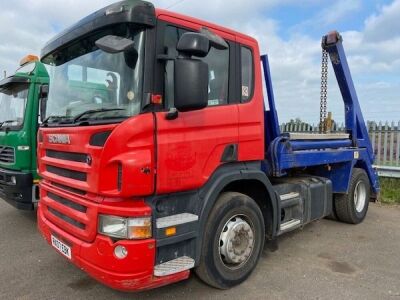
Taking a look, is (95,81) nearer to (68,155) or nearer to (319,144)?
(68,155)

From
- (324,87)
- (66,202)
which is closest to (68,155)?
(66,202)

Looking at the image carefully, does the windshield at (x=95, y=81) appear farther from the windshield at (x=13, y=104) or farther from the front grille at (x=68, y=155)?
the windshield at (x=13, y=104)

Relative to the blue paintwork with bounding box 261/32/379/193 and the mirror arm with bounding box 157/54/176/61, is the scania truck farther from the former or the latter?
the blue paintwork with bounding box 261/32/379/193

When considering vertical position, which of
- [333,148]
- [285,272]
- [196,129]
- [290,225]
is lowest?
[285,272]

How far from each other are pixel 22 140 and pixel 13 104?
3.00 feet

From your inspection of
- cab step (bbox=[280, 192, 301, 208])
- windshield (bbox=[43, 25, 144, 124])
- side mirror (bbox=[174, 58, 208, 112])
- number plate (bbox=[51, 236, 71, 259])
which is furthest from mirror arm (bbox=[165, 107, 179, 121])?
cab step (bbox=[280, 192, 301, 208])

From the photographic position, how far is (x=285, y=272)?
14.1ft

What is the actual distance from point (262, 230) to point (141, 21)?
8.17ft

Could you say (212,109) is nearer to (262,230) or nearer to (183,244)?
(183,244)

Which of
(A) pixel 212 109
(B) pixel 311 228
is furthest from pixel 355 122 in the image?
(A) pixel 212 109

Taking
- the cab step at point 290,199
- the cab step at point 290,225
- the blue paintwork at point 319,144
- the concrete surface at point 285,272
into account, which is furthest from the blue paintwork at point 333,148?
→ the concrete surface at point 285,272

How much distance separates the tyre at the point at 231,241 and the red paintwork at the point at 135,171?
0.38 m

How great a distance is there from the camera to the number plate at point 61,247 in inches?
133

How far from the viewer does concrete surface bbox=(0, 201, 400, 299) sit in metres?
3.76
